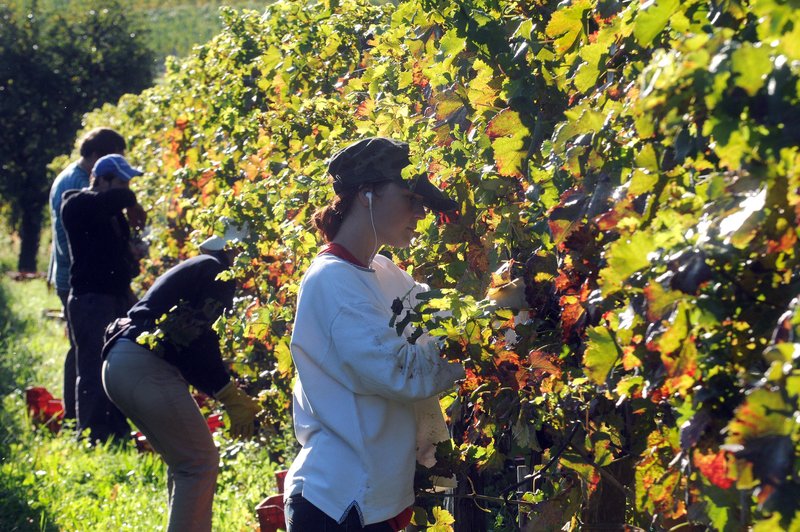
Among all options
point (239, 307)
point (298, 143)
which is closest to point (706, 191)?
point (298, 143)

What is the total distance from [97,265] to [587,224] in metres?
5.37

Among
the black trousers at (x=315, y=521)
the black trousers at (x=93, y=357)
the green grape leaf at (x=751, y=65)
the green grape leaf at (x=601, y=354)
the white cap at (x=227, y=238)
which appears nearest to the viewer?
the green grape leaf at (x=751, y=65)

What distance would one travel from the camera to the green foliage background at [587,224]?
59.9 inches

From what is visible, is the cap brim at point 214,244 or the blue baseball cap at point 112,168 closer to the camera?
the cap brim at point 214,244

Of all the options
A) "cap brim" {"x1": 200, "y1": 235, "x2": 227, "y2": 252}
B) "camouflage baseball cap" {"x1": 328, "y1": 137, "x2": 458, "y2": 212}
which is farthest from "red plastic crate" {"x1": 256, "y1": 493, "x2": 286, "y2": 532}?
→ "camouflage baseball cap" {"x1": 328, "y1": 137, "x2": 458, "y2": 212}

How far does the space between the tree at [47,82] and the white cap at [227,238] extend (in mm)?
16852

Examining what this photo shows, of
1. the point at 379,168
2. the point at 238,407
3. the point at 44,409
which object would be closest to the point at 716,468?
the point at 379,168

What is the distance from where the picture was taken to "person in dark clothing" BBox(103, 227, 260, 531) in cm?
458

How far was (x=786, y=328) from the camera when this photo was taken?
1.47 m

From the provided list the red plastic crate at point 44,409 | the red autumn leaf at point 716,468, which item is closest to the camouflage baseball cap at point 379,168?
the red autumn leaf at point 716,468

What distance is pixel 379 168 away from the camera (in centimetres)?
297

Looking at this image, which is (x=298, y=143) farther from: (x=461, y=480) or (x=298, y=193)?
(x=461, y=480)

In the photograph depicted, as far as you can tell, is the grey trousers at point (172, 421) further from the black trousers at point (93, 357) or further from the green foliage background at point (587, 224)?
the black trousers at point (93, 357)

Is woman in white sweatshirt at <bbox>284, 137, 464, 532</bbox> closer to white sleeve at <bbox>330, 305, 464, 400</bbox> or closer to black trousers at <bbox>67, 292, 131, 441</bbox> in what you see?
white sleeve at <bbox>330, 305, 464, 400</bbox>
